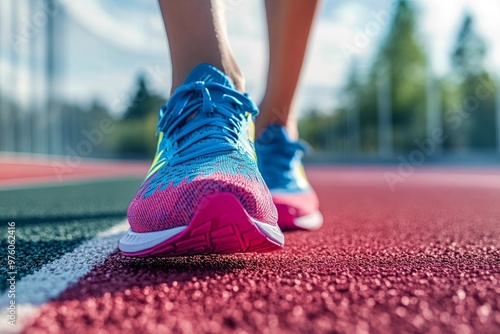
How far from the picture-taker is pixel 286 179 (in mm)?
1391

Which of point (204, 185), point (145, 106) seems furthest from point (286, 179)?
point (145, 106)

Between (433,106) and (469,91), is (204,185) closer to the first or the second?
(433,106)

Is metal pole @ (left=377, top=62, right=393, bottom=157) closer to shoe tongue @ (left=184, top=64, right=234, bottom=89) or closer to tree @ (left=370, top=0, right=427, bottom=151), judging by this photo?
tree @ (left=370, top=0, right=427, bottom=151)

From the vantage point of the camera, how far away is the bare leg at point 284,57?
151 centimetres

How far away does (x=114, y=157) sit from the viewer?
82.4ft

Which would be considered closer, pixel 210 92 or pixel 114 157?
pixel 210 92

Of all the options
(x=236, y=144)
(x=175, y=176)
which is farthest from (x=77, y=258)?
(x=236, y=144)

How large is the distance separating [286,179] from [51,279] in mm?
822

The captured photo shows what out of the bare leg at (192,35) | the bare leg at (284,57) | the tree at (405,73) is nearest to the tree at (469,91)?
the tree at (405,73)

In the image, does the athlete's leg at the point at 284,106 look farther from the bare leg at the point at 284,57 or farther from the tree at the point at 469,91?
the tree at the point at 469,91

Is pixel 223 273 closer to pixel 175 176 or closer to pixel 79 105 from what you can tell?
pixel 175 176

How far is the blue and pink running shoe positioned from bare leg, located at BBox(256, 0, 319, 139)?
545 mm

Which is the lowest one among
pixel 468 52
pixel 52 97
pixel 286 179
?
pixel 286 179

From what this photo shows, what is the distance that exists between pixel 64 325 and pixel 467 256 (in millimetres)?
728
